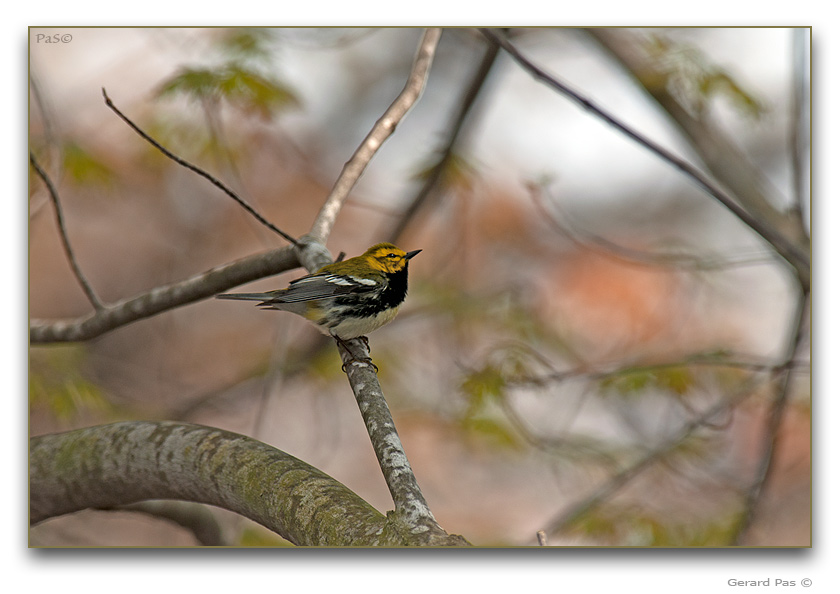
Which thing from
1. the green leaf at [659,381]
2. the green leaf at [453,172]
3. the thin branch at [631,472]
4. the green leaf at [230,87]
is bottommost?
the thin branch at [631,472]

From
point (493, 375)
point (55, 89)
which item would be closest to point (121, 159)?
point (55, 89)

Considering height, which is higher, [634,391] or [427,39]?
[427,39]

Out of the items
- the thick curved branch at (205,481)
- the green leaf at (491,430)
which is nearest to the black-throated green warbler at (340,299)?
the thick curved branch at (205,481)

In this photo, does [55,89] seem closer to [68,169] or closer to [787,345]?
[68,169]

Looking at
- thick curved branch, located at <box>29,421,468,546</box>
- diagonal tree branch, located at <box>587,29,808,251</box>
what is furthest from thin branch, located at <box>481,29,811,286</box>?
diagonal tree branch, located at <box>587,29,808,251</box>

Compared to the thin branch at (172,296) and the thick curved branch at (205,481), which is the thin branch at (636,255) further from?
the thick curved branch at (205,481)

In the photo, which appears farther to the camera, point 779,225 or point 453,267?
point 453,267
